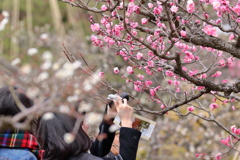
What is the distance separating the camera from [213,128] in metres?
6.72

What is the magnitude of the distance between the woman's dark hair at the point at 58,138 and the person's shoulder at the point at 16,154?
0.07 metres

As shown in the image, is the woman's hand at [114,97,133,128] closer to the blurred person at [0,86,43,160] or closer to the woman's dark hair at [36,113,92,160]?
the woman's dark hair at [36,113,92,160]

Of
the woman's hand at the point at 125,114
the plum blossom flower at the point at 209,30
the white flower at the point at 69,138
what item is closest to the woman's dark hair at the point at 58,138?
the white flower at the point at 69,138

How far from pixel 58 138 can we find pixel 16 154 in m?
0.21

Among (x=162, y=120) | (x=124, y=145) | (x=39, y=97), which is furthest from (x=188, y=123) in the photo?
(x=39, y=97)

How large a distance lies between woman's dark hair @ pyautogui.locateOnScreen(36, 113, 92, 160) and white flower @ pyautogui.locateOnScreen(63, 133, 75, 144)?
0.06ft

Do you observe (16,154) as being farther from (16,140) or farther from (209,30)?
(209,30)

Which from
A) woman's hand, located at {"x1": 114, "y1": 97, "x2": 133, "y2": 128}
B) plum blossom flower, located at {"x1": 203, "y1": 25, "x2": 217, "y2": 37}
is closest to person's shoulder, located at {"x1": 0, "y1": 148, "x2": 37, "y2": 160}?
woman's hand, located at {"x1": 114, "y1": 97, "x2": 133, "y2": 128}

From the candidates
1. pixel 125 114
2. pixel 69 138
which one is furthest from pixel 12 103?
pixel 125 114

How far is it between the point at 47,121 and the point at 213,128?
5.25m

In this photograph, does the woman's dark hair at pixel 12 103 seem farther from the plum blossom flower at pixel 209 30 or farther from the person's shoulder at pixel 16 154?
the plum blossom flower at pixel 209 30

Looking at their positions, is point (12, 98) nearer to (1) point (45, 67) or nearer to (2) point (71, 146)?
(1) point (45, 67)

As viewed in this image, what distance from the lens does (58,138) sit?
1.82 meters

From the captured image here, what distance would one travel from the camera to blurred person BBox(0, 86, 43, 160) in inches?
73.0
